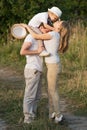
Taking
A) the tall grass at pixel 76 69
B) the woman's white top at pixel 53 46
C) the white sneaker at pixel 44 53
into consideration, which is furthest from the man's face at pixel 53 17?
the tall grass at pixel 76 69

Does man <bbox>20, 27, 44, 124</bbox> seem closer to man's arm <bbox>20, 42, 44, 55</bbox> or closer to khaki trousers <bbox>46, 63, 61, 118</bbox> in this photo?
man's arm <bbox>20, 42, 44, 55</bbox>

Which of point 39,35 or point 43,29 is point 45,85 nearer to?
point 43,29

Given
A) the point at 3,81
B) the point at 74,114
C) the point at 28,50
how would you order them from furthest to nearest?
the point at 3,81
the point at 74,114
the point at 28,50

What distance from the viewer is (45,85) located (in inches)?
437

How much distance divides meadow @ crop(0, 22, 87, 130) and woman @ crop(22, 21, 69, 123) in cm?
37

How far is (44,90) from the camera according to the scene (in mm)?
10711

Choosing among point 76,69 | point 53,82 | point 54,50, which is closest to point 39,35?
point 54,50

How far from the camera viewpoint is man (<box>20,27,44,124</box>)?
7.72 meters

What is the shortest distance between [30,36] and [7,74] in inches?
196

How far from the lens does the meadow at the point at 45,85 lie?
8.32 meters

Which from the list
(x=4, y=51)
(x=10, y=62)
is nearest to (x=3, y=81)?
(x=10, y=62)

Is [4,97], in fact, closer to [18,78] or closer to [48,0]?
[18,78]

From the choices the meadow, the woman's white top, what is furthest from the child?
the meadow

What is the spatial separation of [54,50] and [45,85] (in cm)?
340
